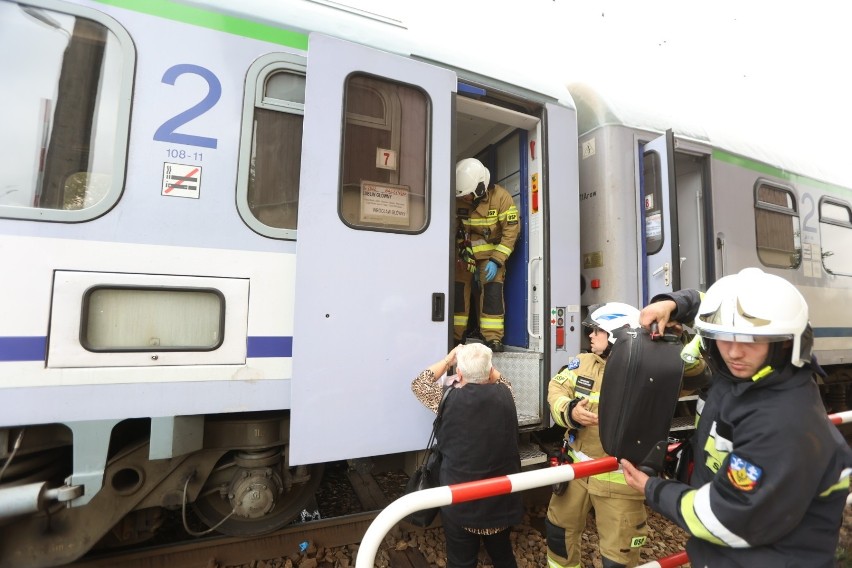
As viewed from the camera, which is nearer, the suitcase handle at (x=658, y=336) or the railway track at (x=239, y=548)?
the suitcase handle at (x=658, y=336)

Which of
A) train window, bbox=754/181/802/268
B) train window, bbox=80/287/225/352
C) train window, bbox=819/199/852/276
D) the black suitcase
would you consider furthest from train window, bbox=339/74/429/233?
train window, bbox=819/199/852/276

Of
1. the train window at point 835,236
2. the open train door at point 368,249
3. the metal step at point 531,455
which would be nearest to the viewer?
the open train door at point 368,249

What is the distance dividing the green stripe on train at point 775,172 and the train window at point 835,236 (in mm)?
156

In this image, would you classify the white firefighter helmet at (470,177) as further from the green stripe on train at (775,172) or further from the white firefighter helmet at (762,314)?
the white firefighter helmet at (762,314)

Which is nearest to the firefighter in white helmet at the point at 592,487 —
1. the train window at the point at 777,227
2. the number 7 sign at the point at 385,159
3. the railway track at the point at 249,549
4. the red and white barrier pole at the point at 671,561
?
the red and white barrier pole at the point at 671,561

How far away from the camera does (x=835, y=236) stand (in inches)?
191

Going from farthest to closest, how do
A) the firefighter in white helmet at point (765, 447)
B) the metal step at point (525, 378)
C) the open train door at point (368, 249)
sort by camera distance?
1. the metal step at point (525, 378)
2. the open train door at point (368, 249)
3. the firefighter in white helmet at point (765, 447)

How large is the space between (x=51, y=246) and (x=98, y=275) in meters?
0.21

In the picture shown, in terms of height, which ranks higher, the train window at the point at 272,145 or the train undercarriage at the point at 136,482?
the train window at the point at 272,145

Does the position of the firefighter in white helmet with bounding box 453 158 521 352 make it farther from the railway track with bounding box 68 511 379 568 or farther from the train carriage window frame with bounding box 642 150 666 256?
the railway track with bounding box 68 511 379 568

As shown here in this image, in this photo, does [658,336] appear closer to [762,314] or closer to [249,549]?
[762,314]

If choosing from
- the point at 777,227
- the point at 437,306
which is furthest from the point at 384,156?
the point at 777,227

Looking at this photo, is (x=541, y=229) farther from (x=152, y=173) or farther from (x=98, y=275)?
(x=98, y=275)

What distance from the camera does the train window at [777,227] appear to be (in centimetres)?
414
